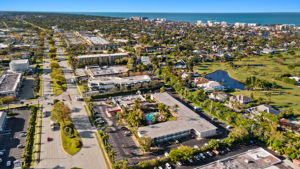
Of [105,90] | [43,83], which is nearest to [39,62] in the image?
[43,83]

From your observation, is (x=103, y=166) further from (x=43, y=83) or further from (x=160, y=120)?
(x=43, y=83)

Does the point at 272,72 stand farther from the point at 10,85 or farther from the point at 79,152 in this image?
the point at 10,85

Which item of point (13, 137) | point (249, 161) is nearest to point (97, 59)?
point (13, 137)

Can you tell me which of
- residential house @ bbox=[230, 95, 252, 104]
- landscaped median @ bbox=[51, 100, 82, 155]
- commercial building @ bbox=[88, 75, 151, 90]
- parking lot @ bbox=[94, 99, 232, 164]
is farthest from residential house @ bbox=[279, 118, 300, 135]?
landscaped median @ bbox=[51, 100, 82, 155]

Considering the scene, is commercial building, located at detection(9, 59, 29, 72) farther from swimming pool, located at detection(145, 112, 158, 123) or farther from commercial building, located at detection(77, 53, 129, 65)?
swimming pool, located at detection(145, 112, 158, 123)

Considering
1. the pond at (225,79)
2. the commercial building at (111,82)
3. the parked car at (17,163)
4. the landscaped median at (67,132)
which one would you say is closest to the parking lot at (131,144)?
the landscaped median at (67,132)

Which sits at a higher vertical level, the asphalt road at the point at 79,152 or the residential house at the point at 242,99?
the residential house at the point at 242,99

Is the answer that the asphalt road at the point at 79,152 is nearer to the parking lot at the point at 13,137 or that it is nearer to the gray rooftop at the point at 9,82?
the parking lot at the point at 13,137
